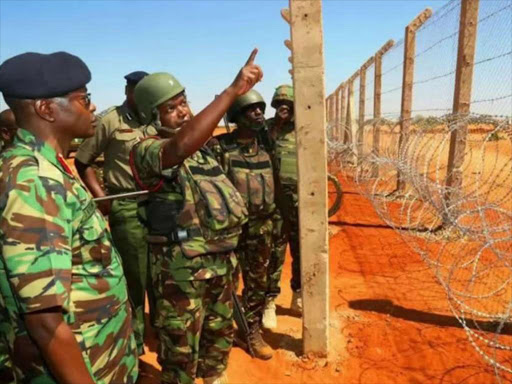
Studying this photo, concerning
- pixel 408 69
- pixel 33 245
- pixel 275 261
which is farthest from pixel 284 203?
pixel 408 69

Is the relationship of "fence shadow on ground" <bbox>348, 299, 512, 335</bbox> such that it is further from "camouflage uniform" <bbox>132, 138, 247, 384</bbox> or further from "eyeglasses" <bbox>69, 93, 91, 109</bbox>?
"eyeglasses" <bbox>69, 93, 91, 109</bbox>

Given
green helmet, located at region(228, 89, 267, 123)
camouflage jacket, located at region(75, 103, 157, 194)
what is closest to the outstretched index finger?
green helmet, located at region(228, 89, 267, 123)

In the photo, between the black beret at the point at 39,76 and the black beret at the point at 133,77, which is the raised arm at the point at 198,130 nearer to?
the black beret at the point at 39,76

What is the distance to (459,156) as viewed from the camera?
5422mm

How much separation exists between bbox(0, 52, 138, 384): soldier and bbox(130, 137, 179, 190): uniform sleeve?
48 cm

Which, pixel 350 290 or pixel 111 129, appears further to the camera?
pixel 350 290

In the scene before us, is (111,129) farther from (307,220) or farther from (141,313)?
(307,220)

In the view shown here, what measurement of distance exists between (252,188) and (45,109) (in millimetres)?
1864

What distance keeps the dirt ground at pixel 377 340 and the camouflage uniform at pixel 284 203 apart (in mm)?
503

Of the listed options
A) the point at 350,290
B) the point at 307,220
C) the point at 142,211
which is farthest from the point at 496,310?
the point at 142,211

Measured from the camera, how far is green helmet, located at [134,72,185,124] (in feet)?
6.95

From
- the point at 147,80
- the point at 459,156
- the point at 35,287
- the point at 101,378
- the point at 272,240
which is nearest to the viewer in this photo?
the point at 35,287

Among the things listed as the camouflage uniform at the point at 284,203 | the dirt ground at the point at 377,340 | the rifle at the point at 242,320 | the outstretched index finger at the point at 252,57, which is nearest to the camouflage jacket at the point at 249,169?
the camouflage uniform at the point at 284,203

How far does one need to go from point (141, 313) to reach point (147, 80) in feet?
6.07
